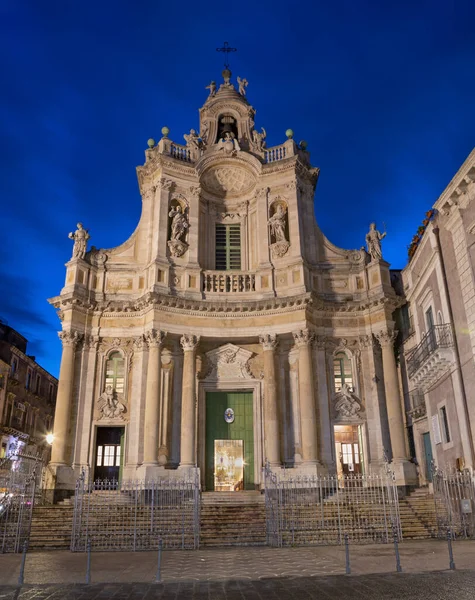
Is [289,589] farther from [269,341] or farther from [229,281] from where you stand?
[229,281]

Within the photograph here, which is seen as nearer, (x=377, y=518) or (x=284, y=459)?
(x=377, y=518)

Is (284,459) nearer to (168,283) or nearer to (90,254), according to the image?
(168,283)

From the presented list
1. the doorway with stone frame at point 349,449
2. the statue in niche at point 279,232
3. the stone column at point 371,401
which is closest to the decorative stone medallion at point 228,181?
the statue in niche at point 279,232

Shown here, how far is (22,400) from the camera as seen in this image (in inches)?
1689

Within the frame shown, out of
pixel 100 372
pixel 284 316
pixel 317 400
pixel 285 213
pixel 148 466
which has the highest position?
pixel 285 213

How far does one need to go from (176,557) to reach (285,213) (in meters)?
18.3

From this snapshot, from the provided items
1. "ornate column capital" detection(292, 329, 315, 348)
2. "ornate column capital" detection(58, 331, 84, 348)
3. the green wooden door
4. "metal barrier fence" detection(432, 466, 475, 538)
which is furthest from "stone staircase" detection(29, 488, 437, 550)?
"ornate column capital" detection(58, 331, 84, 348)

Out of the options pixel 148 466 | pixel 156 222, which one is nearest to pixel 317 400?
pixel 148 466

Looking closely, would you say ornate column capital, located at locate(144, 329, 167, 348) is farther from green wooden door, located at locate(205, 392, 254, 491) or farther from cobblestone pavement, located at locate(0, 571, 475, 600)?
cobblestone pavement, located at locate(0, 571, 475, 600)

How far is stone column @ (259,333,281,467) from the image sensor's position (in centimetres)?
2272

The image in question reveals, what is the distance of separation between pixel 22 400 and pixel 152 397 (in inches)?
967

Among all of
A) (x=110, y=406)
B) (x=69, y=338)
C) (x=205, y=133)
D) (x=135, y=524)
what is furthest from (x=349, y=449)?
(x=205, y=133)

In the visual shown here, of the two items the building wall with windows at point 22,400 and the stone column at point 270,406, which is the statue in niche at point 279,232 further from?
the building wall with windows at point 22,400

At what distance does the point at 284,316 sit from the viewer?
966 inches
